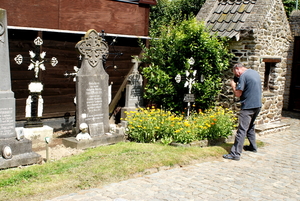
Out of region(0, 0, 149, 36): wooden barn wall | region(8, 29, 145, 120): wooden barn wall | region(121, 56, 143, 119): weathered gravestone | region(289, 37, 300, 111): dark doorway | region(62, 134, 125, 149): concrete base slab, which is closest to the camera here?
region(62, 134, 125, 149): concrete base slab

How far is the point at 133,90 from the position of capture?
38.2 feet

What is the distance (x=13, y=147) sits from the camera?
6.75 meters

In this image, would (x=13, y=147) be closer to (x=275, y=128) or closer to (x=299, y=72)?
(x=275, y=128)

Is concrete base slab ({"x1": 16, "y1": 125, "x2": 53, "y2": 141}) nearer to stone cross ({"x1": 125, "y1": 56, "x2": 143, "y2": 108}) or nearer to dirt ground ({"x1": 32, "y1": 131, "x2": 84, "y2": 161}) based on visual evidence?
dirt ground ({"x1": 32, "y1": 131, "x2": 84, "y2": 161})

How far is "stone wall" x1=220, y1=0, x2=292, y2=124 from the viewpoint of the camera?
34.4 ft

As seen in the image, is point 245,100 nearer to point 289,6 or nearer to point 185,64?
point 185,64

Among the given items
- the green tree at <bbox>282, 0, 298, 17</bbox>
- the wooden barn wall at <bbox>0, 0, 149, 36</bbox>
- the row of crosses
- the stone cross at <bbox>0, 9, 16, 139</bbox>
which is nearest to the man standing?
the stone cross at <bbox>0, 9, 16, 139</bbox>

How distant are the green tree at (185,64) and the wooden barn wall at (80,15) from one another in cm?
209

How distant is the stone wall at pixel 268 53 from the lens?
1048cm

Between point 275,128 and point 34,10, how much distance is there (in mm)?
7919

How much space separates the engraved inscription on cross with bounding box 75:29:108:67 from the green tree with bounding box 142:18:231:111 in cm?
247

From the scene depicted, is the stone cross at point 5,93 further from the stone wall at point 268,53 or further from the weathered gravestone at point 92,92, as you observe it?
the stone wall at point 268,53

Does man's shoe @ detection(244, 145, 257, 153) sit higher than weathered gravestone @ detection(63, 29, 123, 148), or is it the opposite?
weathered gravestone @ detection(63, 29, 123, 148)

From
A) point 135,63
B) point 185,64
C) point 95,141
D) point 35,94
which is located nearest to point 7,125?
point 95,141
